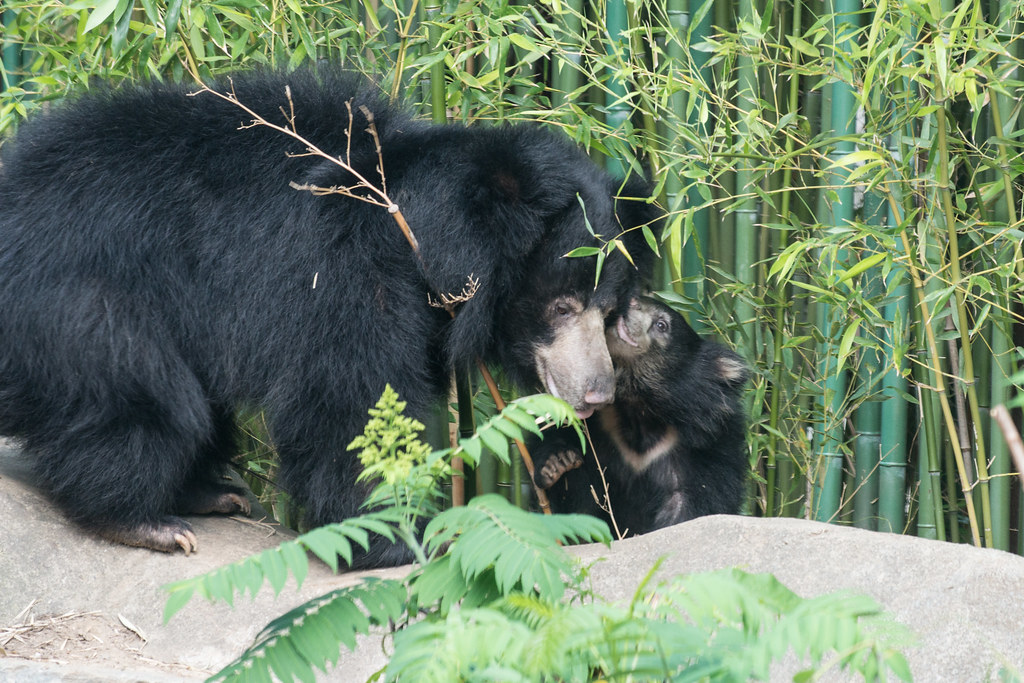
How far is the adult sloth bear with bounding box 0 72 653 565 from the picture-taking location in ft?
9.48

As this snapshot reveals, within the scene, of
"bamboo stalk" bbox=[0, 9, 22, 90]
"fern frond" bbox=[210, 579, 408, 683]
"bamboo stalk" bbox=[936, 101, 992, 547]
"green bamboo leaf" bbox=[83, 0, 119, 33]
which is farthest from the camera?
"bamboo stalk" bbox=[0, 9, 22, 90]

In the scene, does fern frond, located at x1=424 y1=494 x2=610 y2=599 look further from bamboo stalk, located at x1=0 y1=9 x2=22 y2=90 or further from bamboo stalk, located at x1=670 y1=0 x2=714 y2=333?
bamboo stalk, located at x1=0 y1=9 x2=22 y2=90

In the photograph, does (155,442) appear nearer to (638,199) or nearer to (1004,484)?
(638,199)

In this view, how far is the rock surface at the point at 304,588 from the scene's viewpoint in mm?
2230

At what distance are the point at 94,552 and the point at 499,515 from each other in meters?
1.68

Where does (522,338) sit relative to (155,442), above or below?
above

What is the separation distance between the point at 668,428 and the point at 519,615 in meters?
2.12

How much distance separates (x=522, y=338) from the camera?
3.12m

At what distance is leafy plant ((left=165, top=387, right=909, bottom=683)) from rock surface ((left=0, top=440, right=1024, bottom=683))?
1.94 feet

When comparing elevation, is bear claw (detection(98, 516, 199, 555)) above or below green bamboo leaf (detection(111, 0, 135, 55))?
below

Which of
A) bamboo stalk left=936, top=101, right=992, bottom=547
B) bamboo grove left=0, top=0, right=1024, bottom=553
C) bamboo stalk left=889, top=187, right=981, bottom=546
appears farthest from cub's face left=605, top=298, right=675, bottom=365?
bamboo stalk left=936, top=101, right=992, bottom=547

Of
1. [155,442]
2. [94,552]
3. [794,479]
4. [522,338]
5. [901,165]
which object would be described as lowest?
[794,479]

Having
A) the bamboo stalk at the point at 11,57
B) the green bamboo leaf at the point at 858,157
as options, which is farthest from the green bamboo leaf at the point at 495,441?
the bamboo stalk at the point at 11,57

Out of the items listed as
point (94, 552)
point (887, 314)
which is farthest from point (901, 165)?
point (94, 552)
